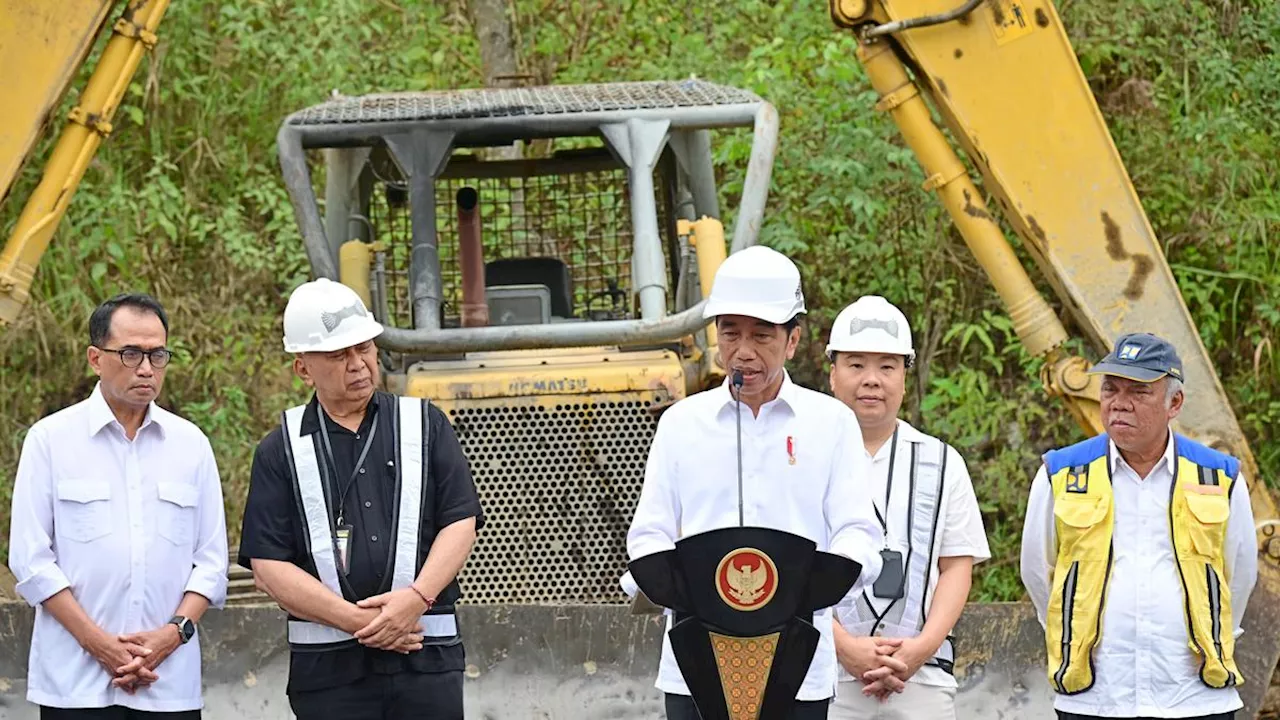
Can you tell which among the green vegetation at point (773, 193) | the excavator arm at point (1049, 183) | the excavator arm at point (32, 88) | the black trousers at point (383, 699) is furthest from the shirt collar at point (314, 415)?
the green vegetation at point (773, 193)

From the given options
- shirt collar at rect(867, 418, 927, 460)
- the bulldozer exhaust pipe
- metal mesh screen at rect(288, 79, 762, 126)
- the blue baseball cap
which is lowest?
shirt collar at rect(867, 418, 927, 460)

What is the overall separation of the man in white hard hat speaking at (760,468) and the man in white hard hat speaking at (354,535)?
2.13 feet

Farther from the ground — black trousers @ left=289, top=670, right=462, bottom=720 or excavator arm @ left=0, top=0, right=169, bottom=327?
excavator arm @ left=0, top=0, right=169, bottom=327

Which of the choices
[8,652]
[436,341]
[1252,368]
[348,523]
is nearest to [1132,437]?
[348,523]

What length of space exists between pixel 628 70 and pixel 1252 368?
4.90 metres

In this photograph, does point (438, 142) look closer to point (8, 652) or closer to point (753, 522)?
point (8, 652)

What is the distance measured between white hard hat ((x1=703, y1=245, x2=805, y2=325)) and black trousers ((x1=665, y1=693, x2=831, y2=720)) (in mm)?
800

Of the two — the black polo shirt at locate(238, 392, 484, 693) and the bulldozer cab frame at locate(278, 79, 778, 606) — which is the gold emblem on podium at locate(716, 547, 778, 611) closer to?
the black polo shirt at locate(238, 392, 484, 693)

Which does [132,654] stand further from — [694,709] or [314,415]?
[694,709]

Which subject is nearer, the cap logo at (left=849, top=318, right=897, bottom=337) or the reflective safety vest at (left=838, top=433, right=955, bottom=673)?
the reflective safety vest at (left=838, top=433, right=955, bottom=673)

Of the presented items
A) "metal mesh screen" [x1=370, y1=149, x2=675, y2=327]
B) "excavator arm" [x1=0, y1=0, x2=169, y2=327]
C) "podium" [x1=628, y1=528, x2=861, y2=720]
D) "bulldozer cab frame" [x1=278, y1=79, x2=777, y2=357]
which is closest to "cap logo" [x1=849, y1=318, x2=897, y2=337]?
"podium" [x1=628, y1=528, x2=861, y2=720]

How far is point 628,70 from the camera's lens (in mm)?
13719

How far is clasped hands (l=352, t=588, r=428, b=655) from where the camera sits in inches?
174

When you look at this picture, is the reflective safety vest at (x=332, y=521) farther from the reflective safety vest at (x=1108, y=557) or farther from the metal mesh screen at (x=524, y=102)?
the metal mesh screen at (x=524, y=102)
